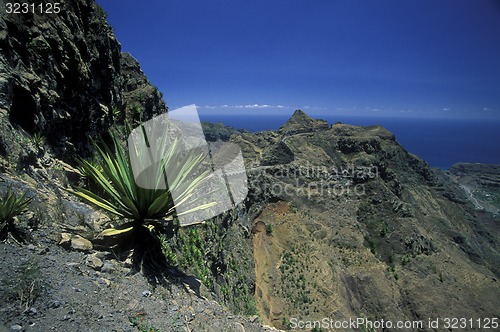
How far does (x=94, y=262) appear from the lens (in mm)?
4012

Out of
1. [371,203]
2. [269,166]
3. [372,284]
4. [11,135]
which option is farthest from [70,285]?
[371,203]

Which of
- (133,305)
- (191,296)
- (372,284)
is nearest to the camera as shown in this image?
(133,305)

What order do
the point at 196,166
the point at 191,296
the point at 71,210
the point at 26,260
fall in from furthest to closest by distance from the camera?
the point at 196,166 < the point at 71,210 < the point at 191,296 < the point at 26,260

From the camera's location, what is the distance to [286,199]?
2797cm

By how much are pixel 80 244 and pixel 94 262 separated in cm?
45

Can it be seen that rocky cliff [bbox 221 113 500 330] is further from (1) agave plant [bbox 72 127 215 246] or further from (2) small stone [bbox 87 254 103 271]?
(2) small stone [bbox 87 254 103 271]

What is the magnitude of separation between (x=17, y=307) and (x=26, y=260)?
779mm

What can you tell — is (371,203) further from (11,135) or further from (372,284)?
(11,135)
